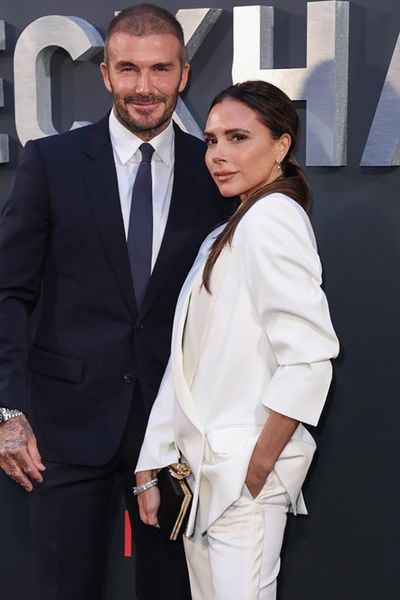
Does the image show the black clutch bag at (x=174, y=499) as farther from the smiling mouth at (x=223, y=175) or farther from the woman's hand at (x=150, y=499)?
the smiling mouth at (x=223, y=175)

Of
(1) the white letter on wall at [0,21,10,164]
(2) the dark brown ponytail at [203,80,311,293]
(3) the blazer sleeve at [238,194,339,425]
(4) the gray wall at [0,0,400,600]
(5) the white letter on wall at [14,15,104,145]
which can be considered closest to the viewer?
(3) the blazer sleeve at [238,194,339,425]

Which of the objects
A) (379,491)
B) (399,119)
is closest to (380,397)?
(379,491)

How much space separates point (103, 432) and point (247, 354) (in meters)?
0.51

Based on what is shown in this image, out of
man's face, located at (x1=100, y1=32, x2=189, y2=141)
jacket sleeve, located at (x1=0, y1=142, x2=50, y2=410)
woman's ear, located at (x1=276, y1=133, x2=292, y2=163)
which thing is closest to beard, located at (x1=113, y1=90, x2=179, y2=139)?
man's face, located at (x1=100, y1=32, x2=189, y2=141)

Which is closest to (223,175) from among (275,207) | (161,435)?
(275,207)

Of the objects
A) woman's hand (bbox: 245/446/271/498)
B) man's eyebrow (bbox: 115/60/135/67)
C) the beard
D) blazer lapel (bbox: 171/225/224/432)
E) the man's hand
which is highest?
man's eyebrow (bbox: 115/60/135/67)

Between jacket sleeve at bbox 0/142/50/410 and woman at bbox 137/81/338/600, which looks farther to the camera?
jacket sleeve at bbox 0/142/50/410

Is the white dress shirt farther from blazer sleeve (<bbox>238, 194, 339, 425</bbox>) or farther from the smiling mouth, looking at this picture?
blazer sleeve (<bbox>238, 194, 339, 425</bbox>)

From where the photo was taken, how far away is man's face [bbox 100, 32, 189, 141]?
2.23 m

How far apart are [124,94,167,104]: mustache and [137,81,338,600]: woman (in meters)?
0.24

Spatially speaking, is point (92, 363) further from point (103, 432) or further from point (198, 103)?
point (198, 103)

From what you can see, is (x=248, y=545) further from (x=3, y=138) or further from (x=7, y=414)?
(x=3, y=138)

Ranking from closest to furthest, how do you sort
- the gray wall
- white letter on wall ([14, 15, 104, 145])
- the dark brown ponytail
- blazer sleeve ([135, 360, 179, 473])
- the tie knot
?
the dark brown ponytail
blazer sleeve ([135, 360, 179, 473])
the tie knot
the gray wall
white letter on wall ([14, 15, 104, 145])

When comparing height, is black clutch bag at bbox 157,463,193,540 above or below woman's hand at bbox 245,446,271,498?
below
